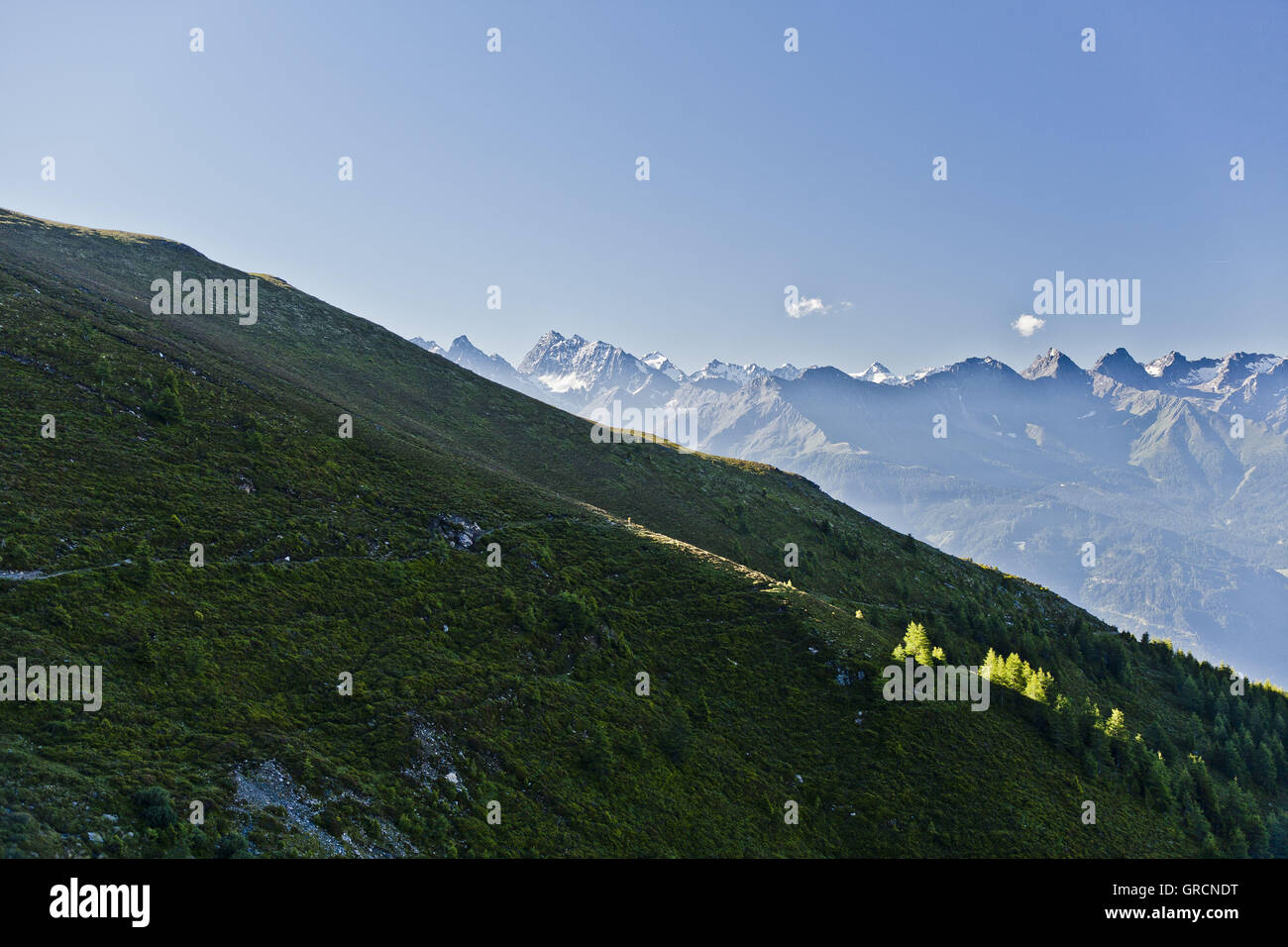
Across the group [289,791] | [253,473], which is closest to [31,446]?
[253,473]

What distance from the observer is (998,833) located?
3675cm

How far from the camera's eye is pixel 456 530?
5194 cm

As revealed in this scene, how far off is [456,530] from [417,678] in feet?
64.4

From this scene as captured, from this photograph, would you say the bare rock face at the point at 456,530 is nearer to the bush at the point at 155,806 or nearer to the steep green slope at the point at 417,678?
the steep green slope at the point at 417,678

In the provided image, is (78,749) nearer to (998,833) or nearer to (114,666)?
(114,666)

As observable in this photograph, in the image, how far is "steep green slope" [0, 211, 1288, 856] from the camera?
24031 mm

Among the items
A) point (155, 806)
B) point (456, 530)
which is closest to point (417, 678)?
point (155, 806)

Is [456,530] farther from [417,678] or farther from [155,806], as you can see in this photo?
[155,806]

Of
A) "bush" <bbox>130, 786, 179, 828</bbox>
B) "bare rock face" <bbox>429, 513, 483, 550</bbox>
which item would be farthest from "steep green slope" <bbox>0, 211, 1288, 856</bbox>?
"bare rock face" <bbox>429, 513, 483, 550</bbox>

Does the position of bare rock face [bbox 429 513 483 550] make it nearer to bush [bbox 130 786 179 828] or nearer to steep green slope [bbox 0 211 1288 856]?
steep green slope [bbox 0 211 1288 856]

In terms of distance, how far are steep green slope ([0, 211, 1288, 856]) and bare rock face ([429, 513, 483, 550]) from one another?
0.59 m

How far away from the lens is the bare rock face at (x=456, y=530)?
50500 millimetres

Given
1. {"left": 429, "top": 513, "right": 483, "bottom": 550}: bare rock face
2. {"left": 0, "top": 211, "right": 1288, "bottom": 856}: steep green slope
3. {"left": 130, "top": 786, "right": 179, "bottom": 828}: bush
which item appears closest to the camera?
{"left": 130, "top": 786, "right": 179, "bottom": 828}: bush

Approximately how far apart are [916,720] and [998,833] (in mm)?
8502
